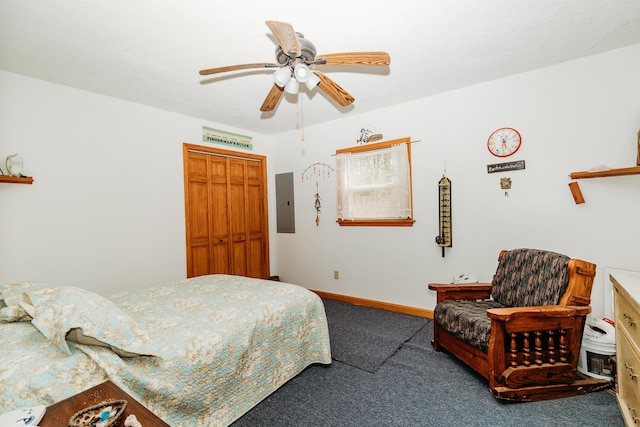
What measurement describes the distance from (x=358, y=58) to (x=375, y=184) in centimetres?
205

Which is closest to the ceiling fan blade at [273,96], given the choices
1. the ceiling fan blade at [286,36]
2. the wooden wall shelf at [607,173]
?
the ceiling fan blade at [286,36]

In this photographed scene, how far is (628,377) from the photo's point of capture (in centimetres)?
153

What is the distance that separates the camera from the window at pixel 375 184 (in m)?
3.43

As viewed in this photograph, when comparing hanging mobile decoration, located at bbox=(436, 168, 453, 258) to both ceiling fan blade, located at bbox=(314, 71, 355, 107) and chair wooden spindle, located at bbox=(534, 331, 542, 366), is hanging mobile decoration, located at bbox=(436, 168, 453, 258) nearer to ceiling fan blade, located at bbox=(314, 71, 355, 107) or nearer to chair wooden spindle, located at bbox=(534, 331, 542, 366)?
chair wooden spindle, located at bbox=(534, 331, 542, 366)

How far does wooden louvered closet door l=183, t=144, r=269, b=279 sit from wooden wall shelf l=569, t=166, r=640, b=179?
3.81 meters

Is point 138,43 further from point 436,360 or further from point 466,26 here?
point 436,360

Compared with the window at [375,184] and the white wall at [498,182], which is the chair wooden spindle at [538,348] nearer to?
the white wall at [498,182]

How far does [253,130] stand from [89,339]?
142 inches

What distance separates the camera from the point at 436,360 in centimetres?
240

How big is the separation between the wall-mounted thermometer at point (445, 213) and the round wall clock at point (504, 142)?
531mm

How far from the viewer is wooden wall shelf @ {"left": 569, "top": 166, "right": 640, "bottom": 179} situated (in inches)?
84.7

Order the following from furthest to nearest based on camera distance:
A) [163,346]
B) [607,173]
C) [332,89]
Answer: [607,173]
[332,89]
[163,346]

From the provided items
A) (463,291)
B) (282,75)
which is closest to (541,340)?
(463,291)

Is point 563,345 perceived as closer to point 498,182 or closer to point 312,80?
point 498,182
